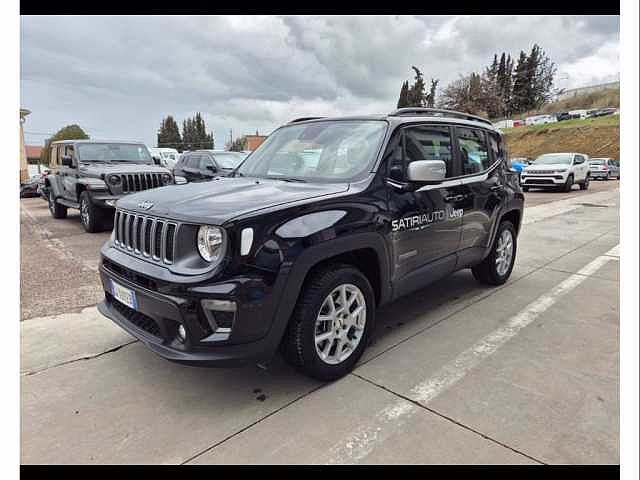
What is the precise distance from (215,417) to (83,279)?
12.3 ft

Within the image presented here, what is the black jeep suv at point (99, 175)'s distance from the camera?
A: 858 cm

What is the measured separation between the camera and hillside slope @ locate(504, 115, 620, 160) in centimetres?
4181

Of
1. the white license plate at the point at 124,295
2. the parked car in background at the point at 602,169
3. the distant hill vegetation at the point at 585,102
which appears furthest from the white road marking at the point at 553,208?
the distant hill vegetation at the point at 585,102

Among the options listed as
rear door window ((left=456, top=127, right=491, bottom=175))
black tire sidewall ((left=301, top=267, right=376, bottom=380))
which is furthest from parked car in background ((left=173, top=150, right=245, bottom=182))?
black tire sidewall ((left=301, top=267, right=376, bottom=380))

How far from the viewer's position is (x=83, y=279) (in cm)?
550

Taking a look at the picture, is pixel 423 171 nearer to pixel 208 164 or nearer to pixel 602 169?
pixel 208 164

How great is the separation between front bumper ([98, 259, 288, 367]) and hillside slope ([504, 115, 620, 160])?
41341mm

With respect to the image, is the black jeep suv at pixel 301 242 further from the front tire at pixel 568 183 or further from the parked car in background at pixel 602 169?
the parked car in background at pixel 602 169

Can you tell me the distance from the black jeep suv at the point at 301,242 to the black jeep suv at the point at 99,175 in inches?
220

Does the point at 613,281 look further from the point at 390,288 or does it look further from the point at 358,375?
the point at 358,375

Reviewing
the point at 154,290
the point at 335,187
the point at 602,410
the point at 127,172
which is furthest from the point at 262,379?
the point at 127,172

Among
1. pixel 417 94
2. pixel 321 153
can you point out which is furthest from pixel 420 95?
pixel 321 153

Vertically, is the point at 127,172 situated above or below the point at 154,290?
above

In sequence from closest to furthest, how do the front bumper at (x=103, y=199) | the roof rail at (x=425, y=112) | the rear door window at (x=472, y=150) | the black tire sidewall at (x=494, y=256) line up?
1. the roof rail at (x=425, y=112)
2. the rear door window at (x=472, y=150)
3. the black tire sidewall at (x=494, y=256)
4. the front bumper at (x=103, y=199)
